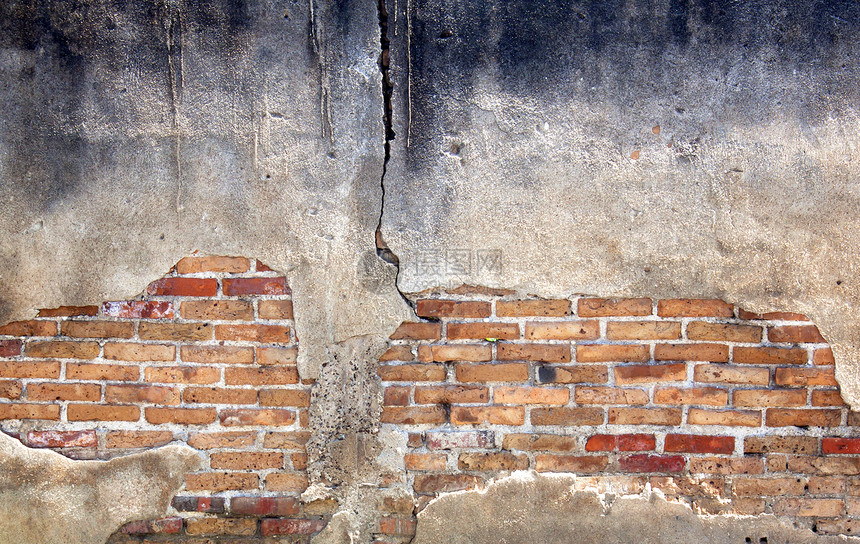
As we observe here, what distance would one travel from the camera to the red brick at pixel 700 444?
6.40 feet

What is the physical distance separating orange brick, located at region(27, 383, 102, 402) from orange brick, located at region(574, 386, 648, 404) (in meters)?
1.74

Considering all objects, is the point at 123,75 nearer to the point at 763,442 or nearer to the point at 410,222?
the point at 410,222

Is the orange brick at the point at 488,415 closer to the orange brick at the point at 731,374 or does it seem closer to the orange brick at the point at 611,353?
the orange brick at the point at 611,353

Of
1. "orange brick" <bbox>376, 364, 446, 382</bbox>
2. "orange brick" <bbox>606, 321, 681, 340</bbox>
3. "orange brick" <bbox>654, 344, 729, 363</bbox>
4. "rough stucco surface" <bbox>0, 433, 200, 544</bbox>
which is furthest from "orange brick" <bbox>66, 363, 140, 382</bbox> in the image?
"orange brick" <bbox>654, 344, 729, 363</bbox>

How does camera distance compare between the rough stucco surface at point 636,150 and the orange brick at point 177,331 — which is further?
the orange brick at point 177,331

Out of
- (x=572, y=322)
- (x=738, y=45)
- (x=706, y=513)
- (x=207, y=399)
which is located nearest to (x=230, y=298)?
(x=207, y=399)

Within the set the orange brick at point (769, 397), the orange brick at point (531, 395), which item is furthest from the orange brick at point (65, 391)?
the orange brick at point (769, 397)

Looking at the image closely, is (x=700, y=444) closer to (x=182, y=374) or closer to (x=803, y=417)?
(x=803, y=417)

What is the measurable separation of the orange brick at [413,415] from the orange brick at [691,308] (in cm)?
87

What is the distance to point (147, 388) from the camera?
1.99 meters

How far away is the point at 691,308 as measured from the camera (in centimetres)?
194

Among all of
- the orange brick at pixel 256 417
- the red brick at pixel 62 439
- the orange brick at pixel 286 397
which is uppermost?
the orange brick at pixel 286 397

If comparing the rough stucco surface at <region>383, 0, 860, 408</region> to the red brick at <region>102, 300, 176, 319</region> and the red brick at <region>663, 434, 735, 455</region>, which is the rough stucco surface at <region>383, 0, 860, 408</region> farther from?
the red brick at <region>102, 300, 176, 319</region>

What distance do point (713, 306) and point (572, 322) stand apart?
50cm
